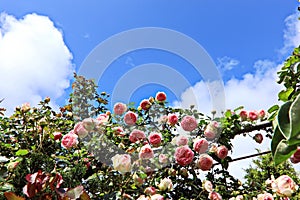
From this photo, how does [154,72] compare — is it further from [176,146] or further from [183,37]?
[176,146]

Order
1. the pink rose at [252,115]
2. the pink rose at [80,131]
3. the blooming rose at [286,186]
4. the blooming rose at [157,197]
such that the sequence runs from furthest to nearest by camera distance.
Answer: the pink rose at [252,115] → the pink rose at [80,131] → the blooming rose at [286,186] → the blooming rose at [157,197]

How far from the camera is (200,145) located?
7.10 feet

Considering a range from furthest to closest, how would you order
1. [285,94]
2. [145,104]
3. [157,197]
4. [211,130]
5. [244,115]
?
[145,104]
[244,115]
[211,130]
[157,197]
[285,94]

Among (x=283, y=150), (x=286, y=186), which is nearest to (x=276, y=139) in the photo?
Result: (x=283, y=150)

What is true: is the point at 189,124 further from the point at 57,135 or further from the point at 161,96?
the point at 57,135

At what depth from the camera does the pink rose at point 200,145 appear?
2.16 m

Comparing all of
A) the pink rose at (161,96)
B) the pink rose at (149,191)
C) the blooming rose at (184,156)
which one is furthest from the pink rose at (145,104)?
the pink rose at (149,191)

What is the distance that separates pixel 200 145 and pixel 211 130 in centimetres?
18

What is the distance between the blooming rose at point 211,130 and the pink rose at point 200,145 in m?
0.11

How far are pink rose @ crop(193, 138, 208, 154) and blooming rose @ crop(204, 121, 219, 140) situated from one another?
11 centimetres

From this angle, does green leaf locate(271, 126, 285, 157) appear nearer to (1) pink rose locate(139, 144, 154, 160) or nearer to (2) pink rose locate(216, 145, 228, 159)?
(1) pink rose locate(139, 144, 154, 160)

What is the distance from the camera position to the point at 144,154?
197 centimetres

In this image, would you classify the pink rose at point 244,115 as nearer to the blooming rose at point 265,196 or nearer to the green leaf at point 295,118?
the blooming rose at point 265,196

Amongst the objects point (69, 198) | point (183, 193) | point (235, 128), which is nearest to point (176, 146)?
point (183, 193)
